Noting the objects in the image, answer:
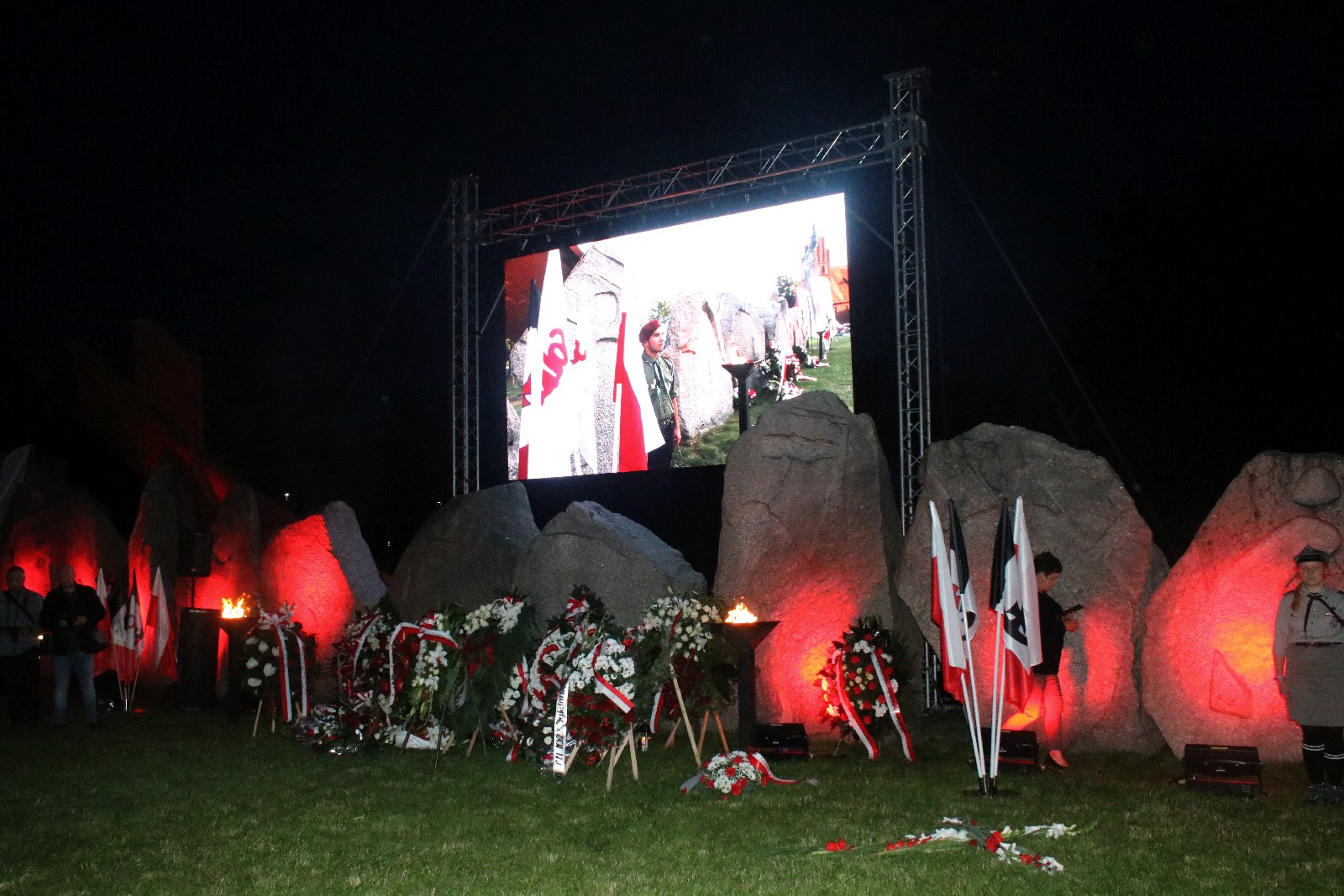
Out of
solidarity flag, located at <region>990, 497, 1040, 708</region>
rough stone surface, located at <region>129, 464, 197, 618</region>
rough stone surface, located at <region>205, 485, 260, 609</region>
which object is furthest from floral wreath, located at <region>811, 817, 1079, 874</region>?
rough stone surface, located at <region>129, 464, 197, 618</region>

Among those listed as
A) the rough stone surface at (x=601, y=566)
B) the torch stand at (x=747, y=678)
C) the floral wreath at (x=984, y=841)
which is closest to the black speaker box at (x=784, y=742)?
the torch stand at (x=747, y=678)

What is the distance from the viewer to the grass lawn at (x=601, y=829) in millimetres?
5121

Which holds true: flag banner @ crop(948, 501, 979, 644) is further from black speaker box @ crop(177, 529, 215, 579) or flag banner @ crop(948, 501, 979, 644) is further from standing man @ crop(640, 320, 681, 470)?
black speaker box @ crop(177, 529, 215, 579)

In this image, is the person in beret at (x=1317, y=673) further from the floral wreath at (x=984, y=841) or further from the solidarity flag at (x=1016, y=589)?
the floral wreath at (x=984, y=841)

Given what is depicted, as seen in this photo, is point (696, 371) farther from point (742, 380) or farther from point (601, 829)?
point (601, 829)

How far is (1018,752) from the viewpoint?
7887 millimetres

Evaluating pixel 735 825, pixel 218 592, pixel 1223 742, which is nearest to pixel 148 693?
pixel 218 592

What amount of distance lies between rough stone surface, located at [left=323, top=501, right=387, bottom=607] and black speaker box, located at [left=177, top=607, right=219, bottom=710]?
1.69 meters

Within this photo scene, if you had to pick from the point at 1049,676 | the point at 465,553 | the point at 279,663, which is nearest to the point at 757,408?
the point at 465,553

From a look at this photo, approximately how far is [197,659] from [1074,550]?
34.3ft

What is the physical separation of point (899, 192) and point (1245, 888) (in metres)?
10.2

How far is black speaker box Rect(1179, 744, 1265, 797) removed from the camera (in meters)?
6.92

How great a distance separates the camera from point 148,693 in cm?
1498

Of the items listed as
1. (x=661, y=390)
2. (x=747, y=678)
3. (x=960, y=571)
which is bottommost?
(x=747, y=678)
